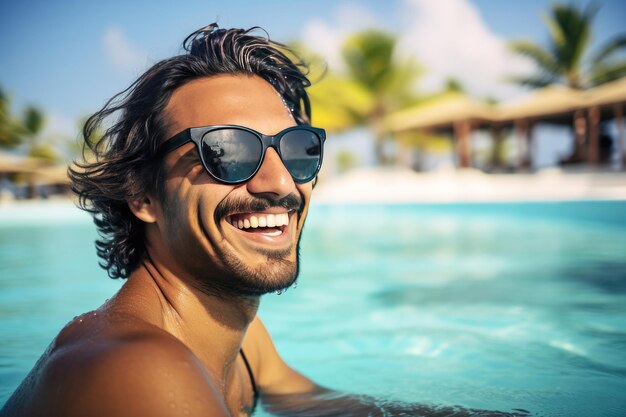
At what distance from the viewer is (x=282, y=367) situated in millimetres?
2191

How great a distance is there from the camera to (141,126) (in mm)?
1549

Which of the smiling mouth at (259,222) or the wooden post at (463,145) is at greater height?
the wooden post at (463,145)

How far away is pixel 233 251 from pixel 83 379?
0.54 m

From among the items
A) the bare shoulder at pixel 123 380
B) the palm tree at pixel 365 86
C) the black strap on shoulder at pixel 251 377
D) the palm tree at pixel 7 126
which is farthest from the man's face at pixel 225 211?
the palm tree at pixel 7 126

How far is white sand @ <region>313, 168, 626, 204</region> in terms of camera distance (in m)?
14.7

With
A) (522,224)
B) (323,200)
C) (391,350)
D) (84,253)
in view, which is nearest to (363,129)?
(323,200)

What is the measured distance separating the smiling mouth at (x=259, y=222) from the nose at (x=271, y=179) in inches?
2.6

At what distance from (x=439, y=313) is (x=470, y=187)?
47.6 ft

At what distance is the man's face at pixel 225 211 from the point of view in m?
1.39

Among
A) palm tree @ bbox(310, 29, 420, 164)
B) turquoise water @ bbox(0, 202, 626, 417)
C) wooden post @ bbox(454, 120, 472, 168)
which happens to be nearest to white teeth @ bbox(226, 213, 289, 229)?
turquoise water @ bbox(0, 202, 626, 417)

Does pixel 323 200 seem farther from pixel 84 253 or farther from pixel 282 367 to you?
pixel 282 367

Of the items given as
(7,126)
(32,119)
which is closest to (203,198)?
(7,126)

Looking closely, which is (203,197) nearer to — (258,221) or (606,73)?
(258,221)

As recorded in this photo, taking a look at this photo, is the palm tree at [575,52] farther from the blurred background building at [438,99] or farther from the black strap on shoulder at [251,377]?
the black strap on shoulder at [251,377]
